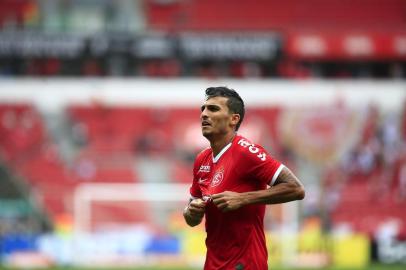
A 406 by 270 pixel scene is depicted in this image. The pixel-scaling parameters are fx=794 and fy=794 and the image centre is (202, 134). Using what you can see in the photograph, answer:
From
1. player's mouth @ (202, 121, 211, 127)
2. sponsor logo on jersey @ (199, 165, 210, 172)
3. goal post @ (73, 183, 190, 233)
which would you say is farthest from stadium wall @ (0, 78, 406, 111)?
player's mouth @ (202, 121, 211, 127)

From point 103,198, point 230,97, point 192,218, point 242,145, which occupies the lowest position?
point 103,198

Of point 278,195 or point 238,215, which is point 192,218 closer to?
point 238,215

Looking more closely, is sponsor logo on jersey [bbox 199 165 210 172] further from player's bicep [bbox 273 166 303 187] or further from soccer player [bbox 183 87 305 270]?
player's bicep [bbox 273 166 303 187]

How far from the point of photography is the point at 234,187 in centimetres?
562

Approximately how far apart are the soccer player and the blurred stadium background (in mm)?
18191

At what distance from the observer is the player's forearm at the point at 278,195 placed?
5379 mm

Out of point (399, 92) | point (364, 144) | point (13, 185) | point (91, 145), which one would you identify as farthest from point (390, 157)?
point (13, 185)

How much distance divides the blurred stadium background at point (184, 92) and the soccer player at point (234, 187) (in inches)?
716

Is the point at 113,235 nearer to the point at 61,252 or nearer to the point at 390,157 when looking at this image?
the point at 61,252

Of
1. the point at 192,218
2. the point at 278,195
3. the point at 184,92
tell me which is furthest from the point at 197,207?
the point at 184,92

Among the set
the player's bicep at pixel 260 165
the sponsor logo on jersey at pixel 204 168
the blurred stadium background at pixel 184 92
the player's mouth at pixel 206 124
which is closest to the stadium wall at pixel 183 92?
the blurred stadium background at pixel 184 92

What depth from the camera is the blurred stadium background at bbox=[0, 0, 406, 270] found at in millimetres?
27000

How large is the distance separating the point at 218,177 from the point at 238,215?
1.02 feet

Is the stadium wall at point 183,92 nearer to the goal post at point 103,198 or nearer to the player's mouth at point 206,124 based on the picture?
the goal post at point 103,198
